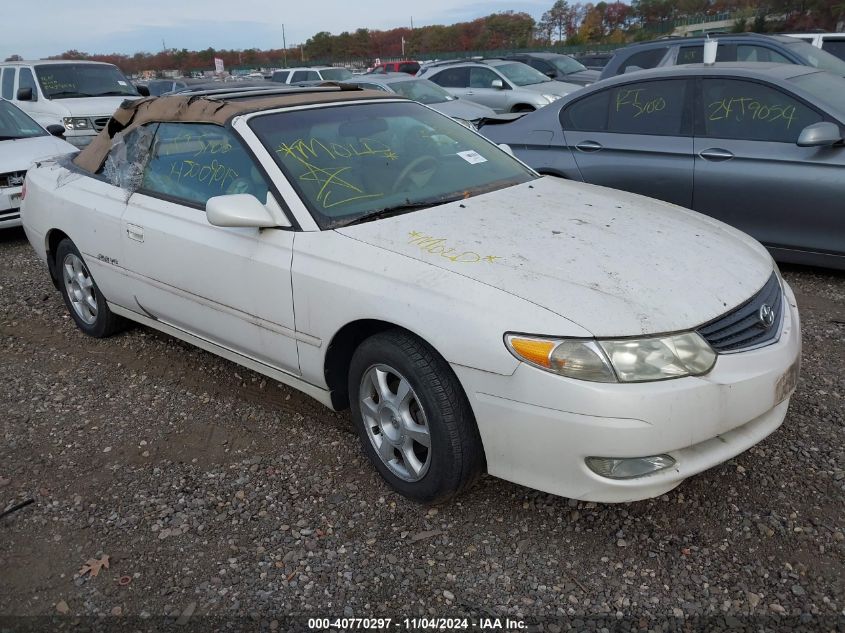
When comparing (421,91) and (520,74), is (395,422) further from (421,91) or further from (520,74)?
(520,74)

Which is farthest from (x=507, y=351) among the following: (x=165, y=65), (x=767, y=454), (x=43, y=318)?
(x=165, y=65)

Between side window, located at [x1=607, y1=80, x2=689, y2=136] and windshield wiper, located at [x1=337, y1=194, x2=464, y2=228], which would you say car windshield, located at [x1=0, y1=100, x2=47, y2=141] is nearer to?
side window, located at [x1=607, y1=80, x2=689, y2=136]

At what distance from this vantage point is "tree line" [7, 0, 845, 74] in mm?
63250

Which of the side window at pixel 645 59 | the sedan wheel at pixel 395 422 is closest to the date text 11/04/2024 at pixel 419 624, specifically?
the sedan wheel at pixel 395 422

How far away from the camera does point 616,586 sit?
94.7 inches

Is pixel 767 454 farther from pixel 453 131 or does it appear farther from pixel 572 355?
pixel 453 131


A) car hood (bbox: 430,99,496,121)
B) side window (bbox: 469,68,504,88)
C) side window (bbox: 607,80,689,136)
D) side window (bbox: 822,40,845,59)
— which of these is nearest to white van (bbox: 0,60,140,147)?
car hood (bbox: 430,99,496,121)

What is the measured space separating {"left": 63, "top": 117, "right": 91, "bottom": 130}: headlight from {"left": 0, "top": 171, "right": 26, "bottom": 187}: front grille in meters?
3.71

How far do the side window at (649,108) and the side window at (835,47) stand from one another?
5956 millimetres

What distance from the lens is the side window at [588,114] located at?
5777mm

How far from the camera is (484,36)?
7231 cm

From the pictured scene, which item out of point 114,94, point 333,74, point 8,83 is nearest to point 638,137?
point 114,94

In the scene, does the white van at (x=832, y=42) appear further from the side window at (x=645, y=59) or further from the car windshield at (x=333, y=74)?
the car windshield at (x=333, y=74)

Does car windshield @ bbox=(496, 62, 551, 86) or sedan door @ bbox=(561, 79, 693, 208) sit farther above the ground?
car windshield @ bbox=(496, 62, 551, 86)
